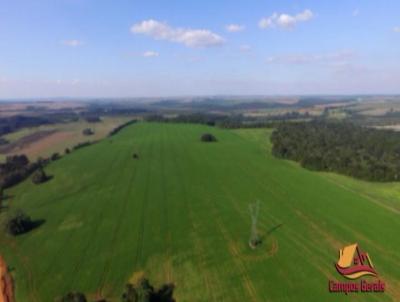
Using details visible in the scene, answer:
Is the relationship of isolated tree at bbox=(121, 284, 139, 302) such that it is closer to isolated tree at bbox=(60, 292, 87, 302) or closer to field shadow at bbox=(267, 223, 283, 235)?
isolated tree at bbox=(60, 292, 87, 302)

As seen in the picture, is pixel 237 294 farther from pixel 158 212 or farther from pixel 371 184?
pixel 371 184

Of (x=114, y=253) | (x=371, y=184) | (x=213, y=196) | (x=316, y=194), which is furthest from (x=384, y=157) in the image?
(x=114, y=253)

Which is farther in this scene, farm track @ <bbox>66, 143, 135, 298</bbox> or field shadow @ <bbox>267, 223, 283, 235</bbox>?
field shadow @ <bbox>267, 223, 283, 235</bbox>

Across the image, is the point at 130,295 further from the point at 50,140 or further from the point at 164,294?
the point at 50,140

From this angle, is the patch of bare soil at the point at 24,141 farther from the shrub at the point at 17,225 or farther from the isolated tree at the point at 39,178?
the shrub at the point at 17,225

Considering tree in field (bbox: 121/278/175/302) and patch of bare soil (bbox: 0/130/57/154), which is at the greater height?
patch of bare soil (bbox: 0/130/57/154)

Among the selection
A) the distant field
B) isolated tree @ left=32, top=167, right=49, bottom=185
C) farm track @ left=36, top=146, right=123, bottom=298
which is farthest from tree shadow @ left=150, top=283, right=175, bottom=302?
the distant field
